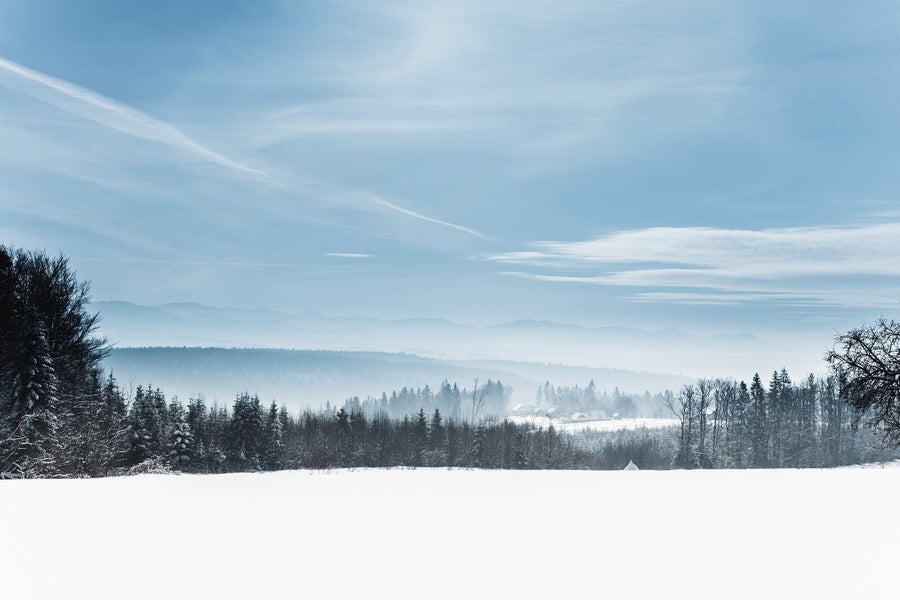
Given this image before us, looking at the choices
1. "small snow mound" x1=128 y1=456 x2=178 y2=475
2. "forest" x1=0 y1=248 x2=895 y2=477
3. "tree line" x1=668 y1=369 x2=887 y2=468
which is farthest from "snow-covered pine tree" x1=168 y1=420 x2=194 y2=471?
"tree line" x1=668 y1=369 x2=887 y2=468

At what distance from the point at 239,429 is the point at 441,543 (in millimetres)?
69572

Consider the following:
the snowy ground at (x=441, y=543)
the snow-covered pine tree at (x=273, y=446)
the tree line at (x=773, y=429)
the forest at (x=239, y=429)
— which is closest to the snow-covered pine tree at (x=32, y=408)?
the forest at (x=239, y=429)

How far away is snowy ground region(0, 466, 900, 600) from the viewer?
7.46 meters

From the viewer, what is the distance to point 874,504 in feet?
42.2

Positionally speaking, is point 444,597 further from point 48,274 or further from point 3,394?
point 48,274

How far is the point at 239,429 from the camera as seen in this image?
240 ft

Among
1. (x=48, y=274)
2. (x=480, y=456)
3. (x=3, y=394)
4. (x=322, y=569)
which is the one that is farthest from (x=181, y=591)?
(x=480, y=456)

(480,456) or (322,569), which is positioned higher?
(322,569)

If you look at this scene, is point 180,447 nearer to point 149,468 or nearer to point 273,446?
point 273,446

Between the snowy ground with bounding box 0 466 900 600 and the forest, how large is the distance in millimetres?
14751

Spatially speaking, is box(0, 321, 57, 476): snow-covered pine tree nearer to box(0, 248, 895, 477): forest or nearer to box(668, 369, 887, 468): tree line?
box(0, 248, 895, 477): forest

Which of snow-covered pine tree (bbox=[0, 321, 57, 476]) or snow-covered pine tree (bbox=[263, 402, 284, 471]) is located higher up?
snow-covered pine tree (bbox=[0, 321, 57, 476])

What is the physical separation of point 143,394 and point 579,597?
6644 centimetres

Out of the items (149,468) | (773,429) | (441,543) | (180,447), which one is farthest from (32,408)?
(773,429)
